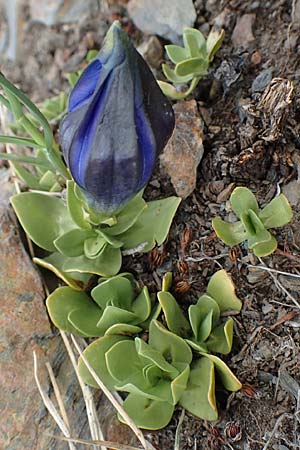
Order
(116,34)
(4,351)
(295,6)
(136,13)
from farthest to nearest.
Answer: (136,13), (295,6), (4,351), (116,34)

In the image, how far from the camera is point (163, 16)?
200 centimetres

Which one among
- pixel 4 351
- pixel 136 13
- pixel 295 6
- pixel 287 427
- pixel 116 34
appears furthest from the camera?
pixel 136 13

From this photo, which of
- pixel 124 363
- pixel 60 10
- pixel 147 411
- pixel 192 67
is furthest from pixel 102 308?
pixel 60 10

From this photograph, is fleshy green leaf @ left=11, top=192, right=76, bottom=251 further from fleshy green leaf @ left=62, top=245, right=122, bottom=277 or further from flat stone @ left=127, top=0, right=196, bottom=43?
flat stone @ left=127, top=0, right=196, bottom=43

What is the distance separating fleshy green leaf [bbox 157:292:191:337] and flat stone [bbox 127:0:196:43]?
0.84 meters

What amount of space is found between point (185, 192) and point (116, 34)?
558mm

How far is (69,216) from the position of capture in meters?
1.74

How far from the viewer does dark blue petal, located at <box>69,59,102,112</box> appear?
1313 mm

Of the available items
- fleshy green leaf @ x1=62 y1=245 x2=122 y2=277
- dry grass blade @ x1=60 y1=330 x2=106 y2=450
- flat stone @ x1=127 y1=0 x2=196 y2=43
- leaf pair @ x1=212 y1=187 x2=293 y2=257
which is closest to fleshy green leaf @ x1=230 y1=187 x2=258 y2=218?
leaf pair @ x1=212 y1=187 x2=293 y2=257

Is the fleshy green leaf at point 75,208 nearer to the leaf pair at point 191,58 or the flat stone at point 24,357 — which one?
the flat stone at point 24,357

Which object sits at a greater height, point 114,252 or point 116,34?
point 116,34

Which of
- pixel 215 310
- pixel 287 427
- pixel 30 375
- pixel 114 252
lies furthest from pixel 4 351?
pixel 287 427

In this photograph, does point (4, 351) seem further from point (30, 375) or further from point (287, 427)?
point (287, 427)

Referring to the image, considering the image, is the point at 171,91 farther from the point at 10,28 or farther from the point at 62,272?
the point at 10,28
